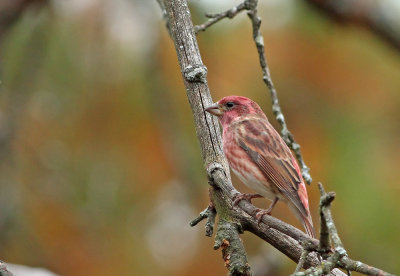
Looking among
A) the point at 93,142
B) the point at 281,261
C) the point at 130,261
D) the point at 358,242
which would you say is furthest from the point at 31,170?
the point at 358,242

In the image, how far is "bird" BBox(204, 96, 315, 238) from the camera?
5984mm

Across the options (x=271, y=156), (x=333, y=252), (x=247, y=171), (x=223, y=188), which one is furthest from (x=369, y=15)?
(x=333, y=252)

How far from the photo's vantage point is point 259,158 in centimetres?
639

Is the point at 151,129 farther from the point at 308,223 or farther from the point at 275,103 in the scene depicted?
the point at 275,103

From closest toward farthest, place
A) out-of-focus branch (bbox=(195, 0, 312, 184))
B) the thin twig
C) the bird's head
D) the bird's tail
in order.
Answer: the thin twig, out-of-focus branch (bbox=(195, 0, 312, 184)), the bird's tail, the bird's head

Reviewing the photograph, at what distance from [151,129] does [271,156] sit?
225cm

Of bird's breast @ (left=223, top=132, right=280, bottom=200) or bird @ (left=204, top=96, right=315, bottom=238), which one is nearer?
bird @ (left=204, top=96, right=315, bottom=238)

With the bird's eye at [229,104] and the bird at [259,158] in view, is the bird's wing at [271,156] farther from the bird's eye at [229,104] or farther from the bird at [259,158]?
the bird's eye at [229,104]

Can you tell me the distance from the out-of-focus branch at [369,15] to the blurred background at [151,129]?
0.19ft

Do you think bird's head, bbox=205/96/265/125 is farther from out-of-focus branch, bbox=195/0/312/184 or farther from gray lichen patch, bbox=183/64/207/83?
gray lichen patch, bbox=183/64/207/83

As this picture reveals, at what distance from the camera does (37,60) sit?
300 inches

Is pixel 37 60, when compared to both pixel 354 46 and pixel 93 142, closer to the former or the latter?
pixel 93 142

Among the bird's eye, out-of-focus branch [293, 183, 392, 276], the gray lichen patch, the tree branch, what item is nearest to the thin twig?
the tree branch

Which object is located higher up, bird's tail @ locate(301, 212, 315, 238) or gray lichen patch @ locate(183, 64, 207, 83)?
gray lichen patch @ locate(183, 64, 207, 83)
